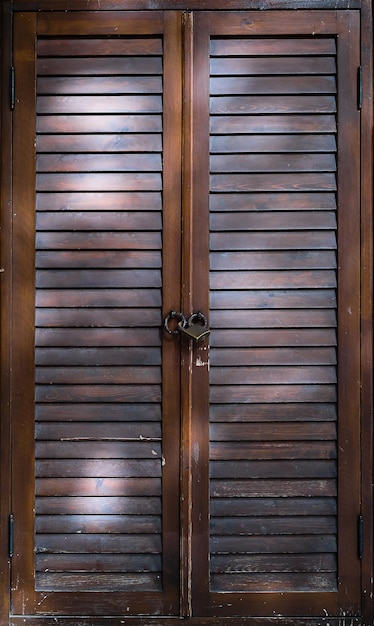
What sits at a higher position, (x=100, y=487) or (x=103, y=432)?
(x=103, y=432)

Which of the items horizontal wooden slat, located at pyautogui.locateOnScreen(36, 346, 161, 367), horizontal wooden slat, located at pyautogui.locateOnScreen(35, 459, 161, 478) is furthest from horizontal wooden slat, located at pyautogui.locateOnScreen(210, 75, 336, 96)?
horizontal wooden slat, located at pyautogui.locateOnScreen(35, 459, 161, 478)

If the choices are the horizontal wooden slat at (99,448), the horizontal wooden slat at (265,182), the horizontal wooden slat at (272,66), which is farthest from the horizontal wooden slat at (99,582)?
the horizontal wooden slat at (272,66)

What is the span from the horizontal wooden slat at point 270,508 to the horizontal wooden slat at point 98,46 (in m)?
1.34

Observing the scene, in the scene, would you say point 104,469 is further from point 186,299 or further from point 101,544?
point 186,299

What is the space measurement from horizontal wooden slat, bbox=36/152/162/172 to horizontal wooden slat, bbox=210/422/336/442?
789 mm

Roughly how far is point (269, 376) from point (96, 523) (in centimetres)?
66

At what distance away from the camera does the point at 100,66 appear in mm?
1574

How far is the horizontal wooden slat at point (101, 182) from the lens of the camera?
5.17ft

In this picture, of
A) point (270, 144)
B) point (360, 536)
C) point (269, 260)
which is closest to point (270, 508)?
point (360, 536)

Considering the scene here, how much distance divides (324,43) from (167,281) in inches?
33.0

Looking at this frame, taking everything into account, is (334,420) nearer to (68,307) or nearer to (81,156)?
(68,307)

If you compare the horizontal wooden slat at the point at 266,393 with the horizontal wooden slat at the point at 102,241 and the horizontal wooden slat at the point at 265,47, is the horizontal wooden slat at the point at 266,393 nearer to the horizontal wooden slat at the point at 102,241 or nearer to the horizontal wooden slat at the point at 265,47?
the horizontal wooden slat at the point at 102,241

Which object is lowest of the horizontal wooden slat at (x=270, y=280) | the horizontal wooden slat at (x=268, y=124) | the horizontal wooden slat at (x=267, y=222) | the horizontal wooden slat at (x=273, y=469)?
the horizontal wooden slat at (x=273, y=469)

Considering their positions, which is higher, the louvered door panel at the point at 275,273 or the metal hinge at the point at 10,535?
the louvered door panel at the point at 275,273
